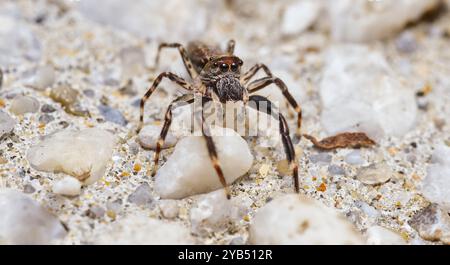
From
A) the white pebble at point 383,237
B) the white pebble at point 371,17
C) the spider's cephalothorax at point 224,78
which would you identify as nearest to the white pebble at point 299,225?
the white pebble at point 383,237

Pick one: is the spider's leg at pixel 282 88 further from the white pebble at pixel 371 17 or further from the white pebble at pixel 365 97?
the white pebble at pixel 371 17

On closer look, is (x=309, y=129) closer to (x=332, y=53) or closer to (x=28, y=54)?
(x=332, y=53)

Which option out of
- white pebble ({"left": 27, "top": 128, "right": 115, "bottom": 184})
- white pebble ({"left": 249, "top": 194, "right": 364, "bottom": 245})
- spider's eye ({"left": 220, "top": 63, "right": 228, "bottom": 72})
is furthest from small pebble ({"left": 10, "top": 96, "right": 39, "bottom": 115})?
white pebble ({"left": 249, "top": 194, "right": 364, "bottom": 245})

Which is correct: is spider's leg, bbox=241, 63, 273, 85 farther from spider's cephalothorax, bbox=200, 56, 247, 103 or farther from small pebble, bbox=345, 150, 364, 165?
small pebble, bbox=345, 150, 364, 165

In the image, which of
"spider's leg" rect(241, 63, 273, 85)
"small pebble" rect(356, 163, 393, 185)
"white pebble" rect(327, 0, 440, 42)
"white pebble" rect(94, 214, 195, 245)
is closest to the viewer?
"white pebble" rect(94, 214, 195, 245)

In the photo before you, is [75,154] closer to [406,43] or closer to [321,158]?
[321,158]

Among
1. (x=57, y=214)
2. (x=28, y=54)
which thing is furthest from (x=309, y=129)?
(x=28, y=54)
